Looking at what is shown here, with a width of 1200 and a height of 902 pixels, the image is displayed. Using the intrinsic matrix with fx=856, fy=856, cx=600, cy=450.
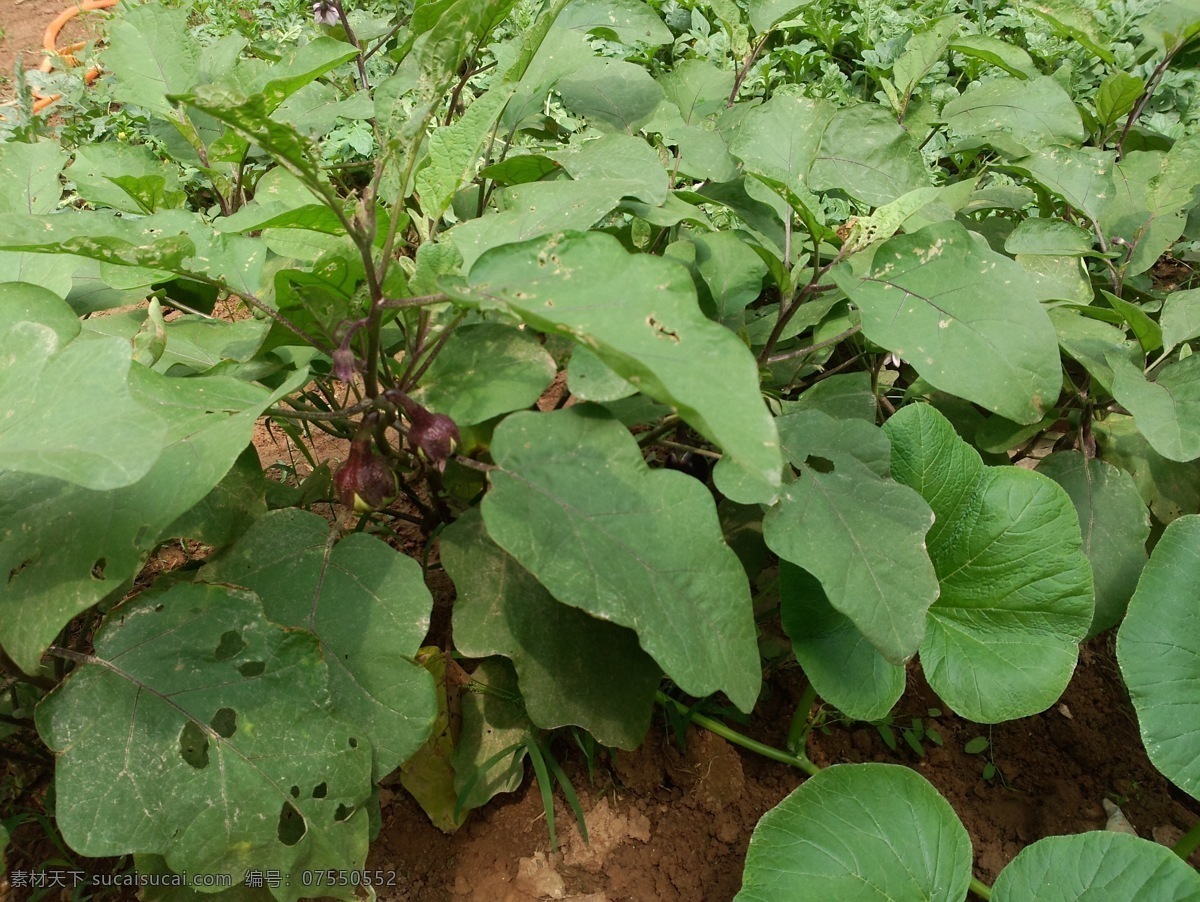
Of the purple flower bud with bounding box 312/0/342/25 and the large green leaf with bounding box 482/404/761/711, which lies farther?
the purple flower bud with bounding box 312/0/342/25

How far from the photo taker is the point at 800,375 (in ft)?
4.83

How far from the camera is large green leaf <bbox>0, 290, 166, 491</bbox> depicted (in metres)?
0.70

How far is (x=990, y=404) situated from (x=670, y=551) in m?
0.46

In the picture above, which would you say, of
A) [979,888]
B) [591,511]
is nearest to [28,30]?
[591,511]

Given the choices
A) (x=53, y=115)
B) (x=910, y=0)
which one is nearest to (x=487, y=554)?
(x=910, y=0)

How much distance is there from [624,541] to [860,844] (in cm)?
51

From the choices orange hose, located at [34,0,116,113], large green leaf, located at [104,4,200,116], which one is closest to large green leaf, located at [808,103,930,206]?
large green leaf, located at [104,4,200,116]

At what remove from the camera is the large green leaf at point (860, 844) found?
1.06m

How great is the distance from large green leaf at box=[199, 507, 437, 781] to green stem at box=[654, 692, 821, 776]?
0.45 meters

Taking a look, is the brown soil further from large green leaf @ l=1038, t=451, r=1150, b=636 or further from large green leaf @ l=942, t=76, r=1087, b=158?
large green leaf @ l=1038, t=451, r=1150, b=636

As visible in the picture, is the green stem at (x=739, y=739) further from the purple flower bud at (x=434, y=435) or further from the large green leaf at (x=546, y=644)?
the purple flower bud at (x=434, y=435)

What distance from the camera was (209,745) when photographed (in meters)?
0.97

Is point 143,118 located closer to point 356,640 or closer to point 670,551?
point 356,640

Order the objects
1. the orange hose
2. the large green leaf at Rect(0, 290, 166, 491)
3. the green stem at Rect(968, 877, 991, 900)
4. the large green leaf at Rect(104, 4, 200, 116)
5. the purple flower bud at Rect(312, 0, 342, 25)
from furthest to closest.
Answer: the orange hose → the purple flower bud at Rect(312, 0, 342, 25) → the large green leaf at Rect(104, 4, 200, 116) → the green stem at Rect(968, 877, 991, 900) → the large green leaf at Rect(0, 290, 166, 491)
